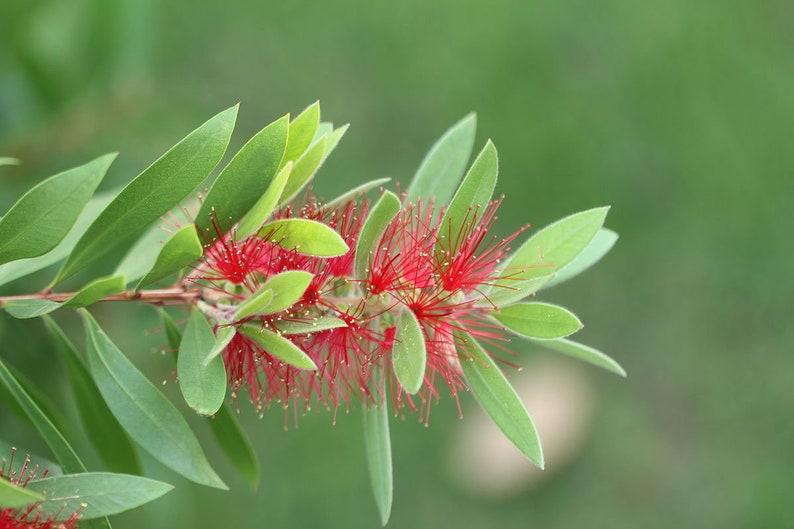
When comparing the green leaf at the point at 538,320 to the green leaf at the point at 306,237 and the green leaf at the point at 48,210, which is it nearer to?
the green leaf at the point at 306,237

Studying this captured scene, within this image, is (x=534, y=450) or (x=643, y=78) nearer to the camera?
(x=534, y=450)

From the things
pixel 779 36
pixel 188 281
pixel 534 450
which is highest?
pixel 779 36

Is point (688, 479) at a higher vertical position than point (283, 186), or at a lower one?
lower

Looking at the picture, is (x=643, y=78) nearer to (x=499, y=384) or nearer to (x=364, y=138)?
(x=364, y=138)

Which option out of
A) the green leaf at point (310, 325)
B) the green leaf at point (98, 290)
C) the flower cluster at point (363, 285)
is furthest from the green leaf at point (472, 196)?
the green leaf at point (98, 290)

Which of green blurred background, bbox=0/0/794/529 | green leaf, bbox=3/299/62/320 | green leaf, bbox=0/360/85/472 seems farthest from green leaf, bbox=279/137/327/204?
green blurred background, bbox=0/0/794/529

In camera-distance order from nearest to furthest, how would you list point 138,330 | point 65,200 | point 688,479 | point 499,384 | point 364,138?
point 65,200 → point 499,384 → point 138,330 → point 688,479 → point 364,138

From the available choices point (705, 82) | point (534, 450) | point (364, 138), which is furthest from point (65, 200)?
point (705, 82)
